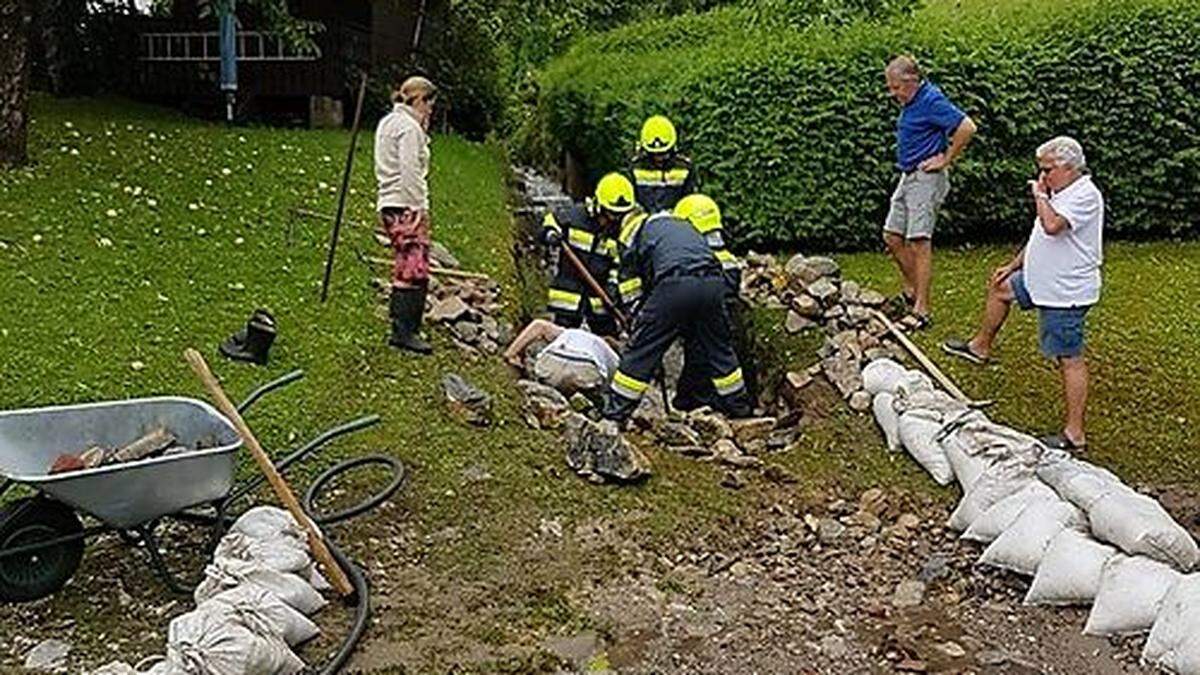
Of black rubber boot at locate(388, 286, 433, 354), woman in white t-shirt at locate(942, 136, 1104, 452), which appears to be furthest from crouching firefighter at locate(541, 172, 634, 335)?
woman in white t-shirt at locate(942, 136, 1104, 452)

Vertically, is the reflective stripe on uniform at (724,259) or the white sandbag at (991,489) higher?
the reflective stripe on uniform at (724,259)

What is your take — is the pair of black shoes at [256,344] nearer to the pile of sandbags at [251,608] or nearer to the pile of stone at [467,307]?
the pile of stone at [467,307]

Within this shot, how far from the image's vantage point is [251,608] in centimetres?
396

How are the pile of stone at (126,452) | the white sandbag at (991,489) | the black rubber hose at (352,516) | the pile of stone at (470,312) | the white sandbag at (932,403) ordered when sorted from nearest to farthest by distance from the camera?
the black rubber hose at (352,516) < the pile of stone at (126,452) < the white sandbag at (991,489) < the white sandbag at (932,403) < the pile of stone at (470,312)

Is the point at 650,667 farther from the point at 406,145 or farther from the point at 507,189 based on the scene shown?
the point at 507,189

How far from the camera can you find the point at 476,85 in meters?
21.1

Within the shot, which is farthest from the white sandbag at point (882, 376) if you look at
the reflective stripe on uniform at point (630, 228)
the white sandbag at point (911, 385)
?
the reflective stripe on uniform at point (630, 228)

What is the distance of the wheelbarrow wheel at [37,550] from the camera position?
14.1 feet

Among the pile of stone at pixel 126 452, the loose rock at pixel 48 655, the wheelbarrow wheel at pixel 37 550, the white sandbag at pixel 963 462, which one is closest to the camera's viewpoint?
the loose rock at pixel 48 655

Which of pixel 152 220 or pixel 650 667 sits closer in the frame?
pixel 650 667

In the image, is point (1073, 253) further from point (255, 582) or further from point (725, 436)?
point (255, 582)

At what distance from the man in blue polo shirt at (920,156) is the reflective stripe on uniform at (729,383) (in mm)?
1184

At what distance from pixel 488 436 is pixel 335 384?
0.93 m

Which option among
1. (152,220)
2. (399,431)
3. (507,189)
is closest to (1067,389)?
(399,431)
